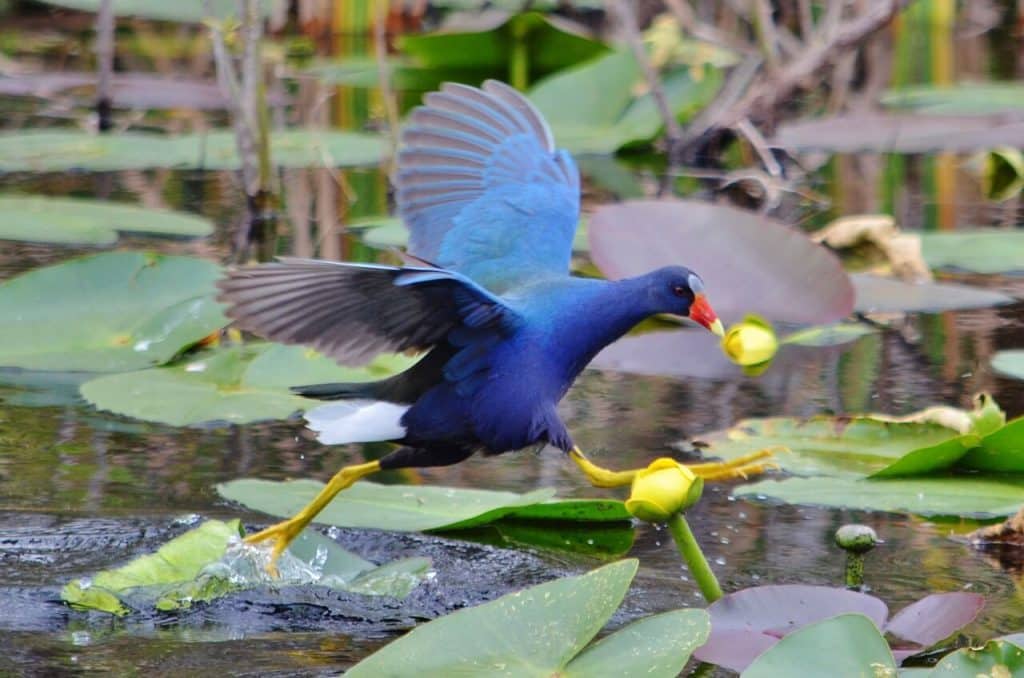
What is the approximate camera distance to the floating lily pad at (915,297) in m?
4.37

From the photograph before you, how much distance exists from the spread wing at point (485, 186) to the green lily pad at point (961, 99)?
3.72m

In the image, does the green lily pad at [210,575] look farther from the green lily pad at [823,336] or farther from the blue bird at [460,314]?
the green lily pad at [823,336]

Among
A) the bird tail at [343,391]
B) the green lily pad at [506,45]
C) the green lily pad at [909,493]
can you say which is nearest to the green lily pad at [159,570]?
the bird tail at [343,391]

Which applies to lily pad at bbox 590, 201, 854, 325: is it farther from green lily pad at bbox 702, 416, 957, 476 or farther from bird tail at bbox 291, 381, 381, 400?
bird tail at bbox 291, 381, 381, 400

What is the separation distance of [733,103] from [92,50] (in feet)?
12.0

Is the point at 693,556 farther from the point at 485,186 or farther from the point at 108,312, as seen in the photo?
the point at 108,312

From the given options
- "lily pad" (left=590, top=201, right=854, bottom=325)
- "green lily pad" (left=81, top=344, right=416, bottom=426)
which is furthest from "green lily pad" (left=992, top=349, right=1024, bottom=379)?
"green lily pad" (left=81, top=344, right=416, bottom=426)

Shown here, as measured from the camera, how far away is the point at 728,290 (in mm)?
4234

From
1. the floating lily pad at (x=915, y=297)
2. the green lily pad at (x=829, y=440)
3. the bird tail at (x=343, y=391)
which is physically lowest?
the floating lily pad at (x=915, y=297)

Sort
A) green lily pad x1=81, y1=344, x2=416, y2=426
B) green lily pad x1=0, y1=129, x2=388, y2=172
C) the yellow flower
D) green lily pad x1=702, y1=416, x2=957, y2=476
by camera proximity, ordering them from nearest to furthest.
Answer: green lily pad x1=702, y1=416, x2=957, y2=476 → green lily pad x1=81, y1=344, x2=416, y2=426 → the yellow flower → green lily pad x1=0, y1=129, x2=388, y2=172

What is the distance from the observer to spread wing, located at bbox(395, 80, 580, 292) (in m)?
3.32

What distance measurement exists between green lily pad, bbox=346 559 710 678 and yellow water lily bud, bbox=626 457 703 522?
11 centimetres

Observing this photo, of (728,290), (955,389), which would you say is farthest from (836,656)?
(728,290)

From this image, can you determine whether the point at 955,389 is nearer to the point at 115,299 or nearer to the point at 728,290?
the point at 728,290
